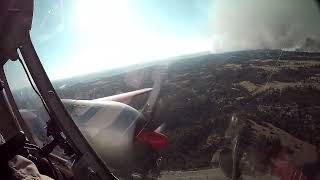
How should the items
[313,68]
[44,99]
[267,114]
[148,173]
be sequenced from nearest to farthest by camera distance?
[44,99] < [148,173] < [267,114] < [313,68]

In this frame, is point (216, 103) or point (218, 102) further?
point (218, 102)

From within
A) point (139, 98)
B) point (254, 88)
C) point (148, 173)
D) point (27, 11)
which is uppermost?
point (27, 11)

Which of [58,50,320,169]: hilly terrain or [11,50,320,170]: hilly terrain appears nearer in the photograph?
[11,50,320,170]: hilly terrain

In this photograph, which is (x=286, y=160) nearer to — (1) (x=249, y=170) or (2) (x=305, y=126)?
(1) (x=249, y=170)

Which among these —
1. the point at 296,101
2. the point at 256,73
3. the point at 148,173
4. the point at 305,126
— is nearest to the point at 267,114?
the point at 305,126

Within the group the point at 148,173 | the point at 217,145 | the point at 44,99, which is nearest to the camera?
the point at 44,99

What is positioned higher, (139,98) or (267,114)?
(139,98)

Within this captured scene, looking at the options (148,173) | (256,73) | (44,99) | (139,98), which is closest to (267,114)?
(139,98)

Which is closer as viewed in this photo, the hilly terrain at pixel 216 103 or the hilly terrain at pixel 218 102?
the hilly terrain at pixel 216 103

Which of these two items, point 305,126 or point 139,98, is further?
point 305,126
